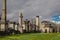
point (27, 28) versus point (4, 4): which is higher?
point (4, 4)

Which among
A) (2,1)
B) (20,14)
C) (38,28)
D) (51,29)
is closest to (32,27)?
(38,28)

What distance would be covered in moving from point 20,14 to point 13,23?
24.4 meters

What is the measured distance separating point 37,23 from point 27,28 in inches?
372

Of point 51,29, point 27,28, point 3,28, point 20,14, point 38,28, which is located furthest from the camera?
point 51,29

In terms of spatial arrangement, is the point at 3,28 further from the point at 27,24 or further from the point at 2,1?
the point at 27,24

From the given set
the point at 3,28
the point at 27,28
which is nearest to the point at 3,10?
the point at 3,28

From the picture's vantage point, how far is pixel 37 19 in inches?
3839

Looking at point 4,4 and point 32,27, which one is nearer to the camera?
point 4,4

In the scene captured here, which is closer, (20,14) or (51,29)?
(20,14)

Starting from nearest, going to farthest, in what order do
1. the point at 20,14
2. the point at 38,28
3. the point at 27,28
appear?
the point at 20,14 → the point at 27,28 → the point at 38,28

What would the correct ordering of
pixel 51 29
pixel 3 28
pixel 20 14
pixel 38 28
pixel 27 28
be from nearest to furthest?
pixel 3 28 → pixel 20 14 → pixel 27 28 → pixel 38 28 → pixel 51 29

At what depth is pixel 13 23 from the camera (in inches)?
3740

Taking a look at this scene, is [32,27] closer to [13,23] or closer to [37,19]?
[37,19]

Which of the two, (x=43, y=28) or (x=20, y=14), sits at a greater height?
(x=20, y=14)
